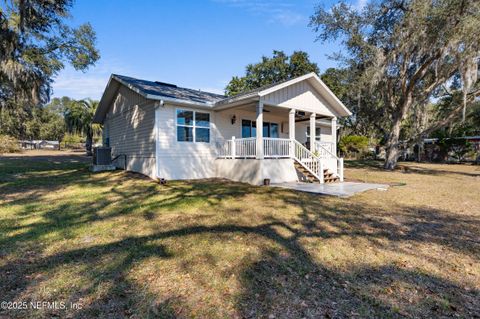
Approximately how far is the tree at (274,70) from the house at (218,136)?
16.1 metres

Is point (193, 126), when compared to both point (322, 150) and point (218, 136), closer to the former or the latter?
point (218, 136)

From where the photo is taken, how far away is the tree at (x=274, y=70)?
2795cm

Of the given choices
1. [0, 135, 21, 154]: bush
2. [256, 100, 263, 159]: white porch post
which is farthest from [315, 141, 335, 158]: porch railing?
[0, 135, 21, 154]: bush

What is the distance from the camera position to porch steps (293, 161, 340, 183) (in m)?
10.2

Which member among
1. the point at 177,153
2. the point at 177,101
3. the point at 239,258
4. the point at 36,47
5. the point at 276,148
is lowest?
the point at 239,258

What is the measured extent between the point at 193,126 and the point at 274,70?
68.2ft

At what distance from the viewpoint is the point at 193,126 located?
35.0 feet

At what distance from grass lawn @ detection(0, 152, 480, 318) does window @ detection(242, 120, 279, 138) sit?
692 centimetres

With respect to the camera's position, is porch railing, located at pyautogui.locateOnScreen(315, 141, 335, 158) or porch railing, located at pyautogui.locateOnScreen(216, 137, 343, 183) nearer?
porch railing, located at pyautogui.locateOnScreen(216, 137, 343, 183)

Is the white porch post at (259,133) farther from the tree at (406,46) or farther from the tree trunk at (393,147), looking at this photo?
the tree trunk at (393,147)

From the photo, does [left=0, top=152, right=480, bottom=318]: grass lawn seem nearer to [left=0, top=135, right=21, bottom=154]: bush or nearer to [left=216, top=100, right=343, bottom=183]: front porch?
[left=216, top=100, right=343, bottom=183]: front porch

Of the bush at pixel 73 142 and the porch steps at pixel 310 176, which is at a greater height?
the bush at pixel 73 142

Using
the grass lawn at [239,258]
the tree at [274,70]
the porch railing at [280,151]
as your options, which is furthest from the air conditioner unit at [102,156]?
the tree at [274,70]

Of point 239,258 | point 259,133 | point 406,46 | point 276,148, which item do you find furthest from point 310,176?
point 406,46
